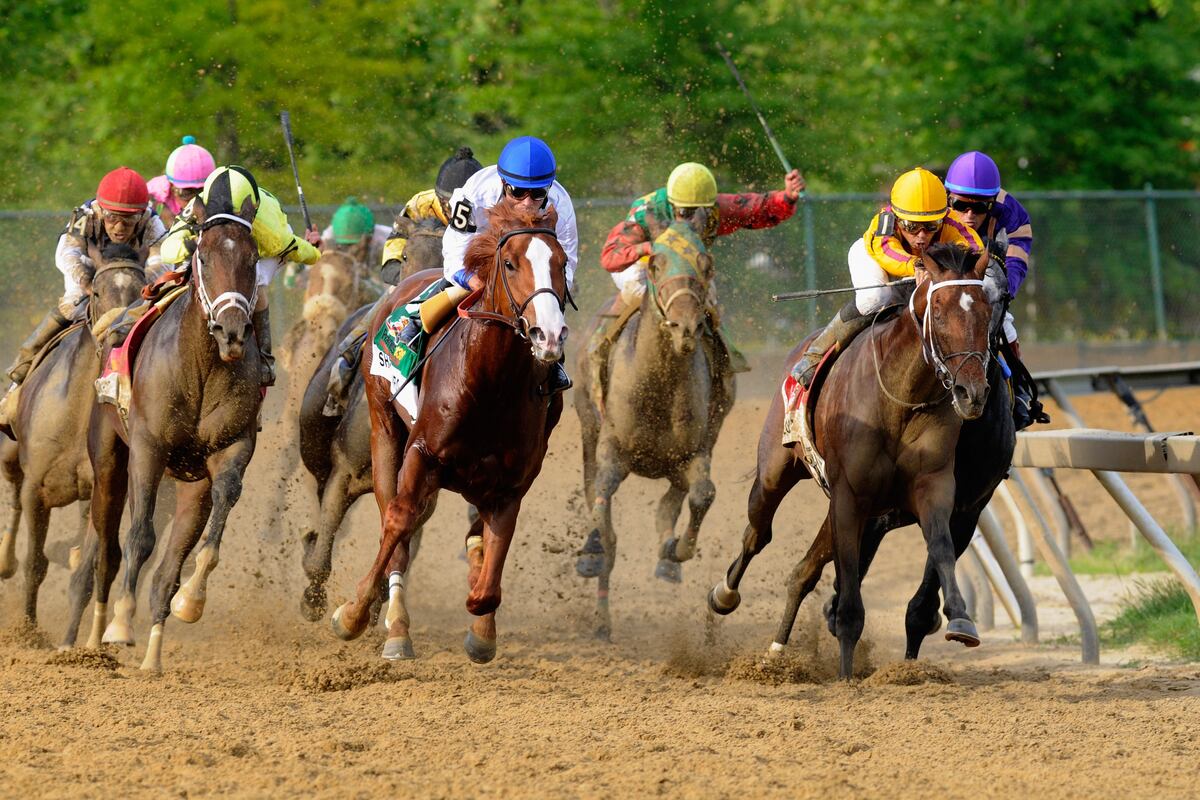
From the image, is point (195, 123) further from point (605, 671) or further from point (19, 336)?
point (605, 671)

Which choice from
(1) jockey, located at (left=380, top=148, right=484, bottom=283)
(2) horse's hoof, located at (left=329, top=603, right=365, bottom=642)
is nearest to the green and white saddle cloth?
(2) horse's hoof, located at (left=329, top=603, right=365, bottom=642)

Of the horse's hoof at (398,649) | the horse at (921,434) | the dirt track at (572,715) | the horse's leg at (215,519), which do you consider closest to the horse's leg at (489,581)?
the dirt track at (572,715)

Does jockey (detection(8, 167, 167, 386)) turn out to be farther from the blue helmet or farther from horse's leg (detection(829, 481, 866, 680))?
horse's leg (detection(829, 481, 866, 680))

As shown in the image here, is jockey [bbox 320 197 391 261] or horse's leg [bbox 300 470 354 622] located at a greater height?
jockey [bbox 320 197 391 261]

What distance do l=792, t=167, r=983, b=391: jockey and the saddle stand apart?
3.36 meters

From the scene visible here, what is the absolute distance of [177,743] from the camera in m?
6.31

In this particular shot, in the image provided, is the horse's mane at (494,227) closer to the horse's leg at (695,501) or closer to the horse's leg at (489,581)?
the horse's leg at (489,581)

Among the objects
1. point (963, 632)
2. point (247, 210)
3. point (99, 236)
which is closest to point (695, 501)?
point (963, 632)

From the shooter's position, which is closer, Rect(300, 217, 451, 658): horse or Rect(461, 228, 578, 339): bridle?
Rect(461, 228, 578, 339): bridle

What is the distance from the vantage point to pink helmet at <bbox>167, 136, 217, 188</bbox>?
397 inches

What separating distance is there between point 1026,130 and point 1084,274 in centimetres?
426

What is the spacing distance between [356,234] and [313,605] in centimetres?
478

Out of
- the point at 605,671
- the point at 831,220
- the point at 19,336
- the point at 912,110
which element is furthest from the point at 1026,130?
the point at 605,671

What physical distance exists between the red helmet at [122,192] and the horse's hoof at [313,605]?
2387 millimetres
